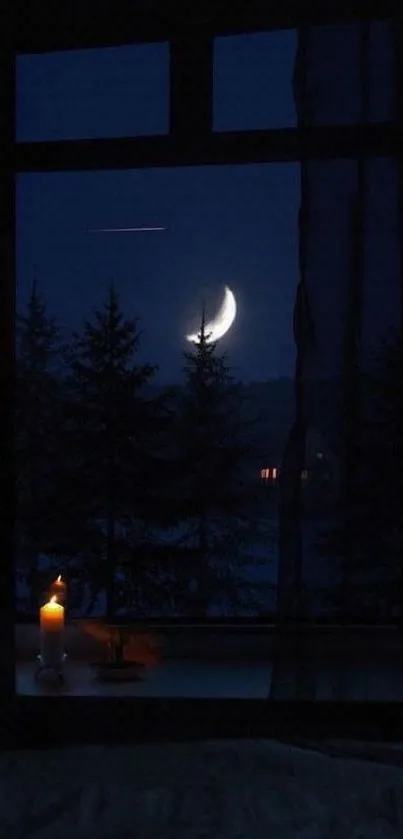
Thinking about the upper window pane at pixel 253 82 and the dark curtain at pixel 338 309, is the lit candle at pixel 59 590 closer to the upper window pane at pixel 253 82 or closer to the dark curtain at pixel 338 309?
the dark curtain at pixel 338 309

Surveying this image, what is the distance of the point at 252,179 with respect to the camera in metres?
1.52

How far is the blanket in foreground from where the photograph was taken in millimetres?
959

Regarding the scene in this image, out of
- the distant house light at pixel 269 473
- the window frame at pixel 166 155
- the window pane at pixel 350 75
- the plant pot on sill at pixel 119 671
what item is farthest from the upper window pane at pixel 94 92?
the plant pot on sill at pixel 119 671

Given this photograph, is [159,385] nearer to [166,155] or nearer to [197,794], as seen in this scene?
[166,155]

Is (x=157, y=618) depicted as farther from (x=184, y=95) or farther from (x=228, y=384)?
(x=184, y=95)

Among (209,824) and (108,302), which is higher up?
(108,302)

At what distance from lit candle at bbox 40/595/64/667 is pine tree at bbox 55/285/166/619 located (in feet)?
0.33

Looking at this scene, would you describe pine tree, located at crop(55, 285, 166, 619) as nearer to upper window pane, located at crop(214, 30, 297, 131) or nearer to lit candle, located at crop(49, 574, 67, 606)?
lit candle, located at crop(49, 574, 67, 606)

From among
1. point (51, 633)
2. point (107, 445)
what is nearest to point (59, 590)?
point (51, 633)

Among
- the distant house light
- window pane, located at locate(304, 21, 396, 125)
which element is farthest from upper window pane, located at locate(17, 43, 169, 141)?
the distant house light

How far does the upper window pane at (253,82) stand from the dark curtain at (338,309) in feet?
0.30

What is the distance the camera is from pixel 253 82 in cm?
150

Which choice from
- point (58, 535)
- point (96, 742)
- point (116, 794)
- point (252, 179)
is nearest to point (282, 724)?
point (96, 742)

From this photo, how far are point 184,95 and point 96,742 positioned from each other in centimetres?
100
